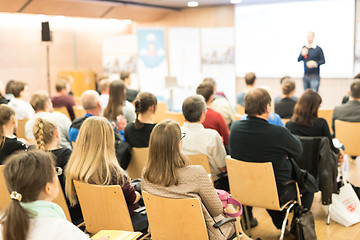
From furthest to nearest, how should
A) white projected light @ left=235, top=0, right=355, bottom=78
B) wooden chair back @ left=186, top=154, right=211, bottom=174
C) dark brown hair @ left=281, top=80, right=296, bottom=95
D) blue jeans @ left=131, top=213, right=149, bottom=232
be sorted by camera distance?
white projected light @ left=235, top=0, right=355, bottom=78 → dark brown hair @ left=281, top=80, right=296, bottom=95 → wooden chair back @ left=186, top=154, right=211, bottom=174 → blue jeans @ left=131, top=213, right=149, bottom=232

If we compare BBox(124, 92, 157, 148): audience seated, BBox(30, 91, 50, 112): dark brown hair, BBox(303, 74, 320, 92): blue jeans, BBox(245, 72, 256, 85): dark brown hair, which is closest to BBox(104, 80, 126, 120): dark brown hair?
BBox(30, 91, 50, 112): dark brown hair

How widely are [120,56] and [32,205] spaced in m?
9.66

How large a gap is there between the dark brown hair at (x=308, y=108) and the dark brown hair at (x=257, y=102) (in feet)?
2.63

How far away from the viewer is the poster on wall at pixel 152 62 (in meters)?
10.6

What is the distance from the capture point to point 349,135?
507 centimetres

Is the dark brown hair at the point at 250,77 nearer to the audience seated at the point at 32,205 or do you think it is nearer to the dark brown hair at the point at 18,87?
the dark brown hair at the point at 18,87

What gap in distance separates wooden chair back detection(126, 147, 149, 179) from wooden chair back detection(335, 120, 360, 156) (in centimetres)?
252

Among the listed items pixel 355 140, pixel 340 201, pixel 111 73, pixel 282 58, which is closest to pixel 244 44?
pixel 282 58

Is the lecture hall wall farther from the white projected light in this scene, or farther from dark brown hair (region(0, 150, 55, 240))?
dark brown hair (region(0, 150, 55, 240))

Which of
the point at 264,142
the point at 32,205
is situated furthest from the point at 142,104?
the point at 32,205

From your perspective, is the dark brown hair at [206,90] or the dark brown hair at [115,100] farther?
the dark brown hair at [115,100]

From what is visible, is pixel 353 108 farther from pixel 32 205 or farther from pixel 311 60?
pixel 32 205

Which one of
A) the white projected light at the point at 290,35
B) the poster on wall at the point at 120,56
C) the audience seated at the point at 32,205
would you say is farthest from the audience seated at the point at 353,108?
the poster on wall at the point at 120,56

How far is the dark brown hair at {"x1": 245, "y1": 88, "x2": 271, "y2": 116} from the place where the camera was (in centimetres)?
353
